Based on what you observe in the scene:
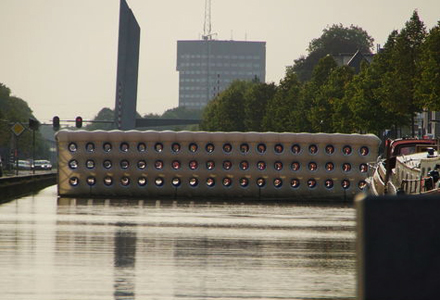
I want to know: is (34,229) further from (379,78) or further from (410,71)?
(379,78)

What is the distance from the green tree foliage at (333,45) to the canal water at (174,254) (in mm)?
136732

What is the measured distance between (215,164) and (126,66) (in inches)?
4004

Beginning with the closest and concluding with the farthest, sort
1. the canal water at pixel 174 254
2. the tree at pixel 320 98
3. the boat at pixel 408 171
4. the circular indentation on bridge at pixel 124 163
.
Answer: the canal water at pixel 174 254 → the boat at pixel 408 171 → the circular indentation on bridge at pixel 124 163 → the tree at pixel 320 98

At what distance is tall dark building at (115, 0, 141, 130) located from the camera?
141625mm

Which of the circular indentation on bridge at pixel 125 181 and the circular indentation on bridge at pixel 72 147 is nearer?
the circular indentation on bridge at pixel 125 181

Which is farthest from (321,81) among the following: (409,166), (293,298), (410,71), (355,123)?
(293,298)

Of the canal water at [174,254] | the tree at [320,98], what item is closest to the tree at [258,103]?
the tree at [320,98]

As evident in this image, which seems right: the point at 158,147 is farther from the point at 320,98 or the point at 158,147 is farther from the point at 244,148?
the point at 320,98

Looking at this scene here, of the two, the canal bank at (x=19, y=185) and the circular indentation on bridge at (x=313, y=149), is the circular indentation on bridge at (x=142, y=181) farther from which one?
the circular indentation on bridge at (x=313, y=149)

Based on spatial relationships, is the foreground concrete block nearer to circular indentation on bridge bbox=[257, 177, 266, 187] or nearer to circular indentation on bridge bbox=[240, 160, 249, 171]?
circular indentation on bridge bbox=[240, 160, 249, 171]

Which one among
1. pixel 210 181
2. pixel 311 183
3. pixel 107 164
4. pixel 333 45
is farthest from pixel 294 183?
pixel 333 45

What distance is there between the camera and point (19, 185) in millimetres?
45031

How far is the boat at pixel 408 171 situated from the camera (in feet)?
74.0

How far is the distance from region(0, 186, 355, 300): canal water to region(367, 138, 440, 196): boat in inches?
55.0
